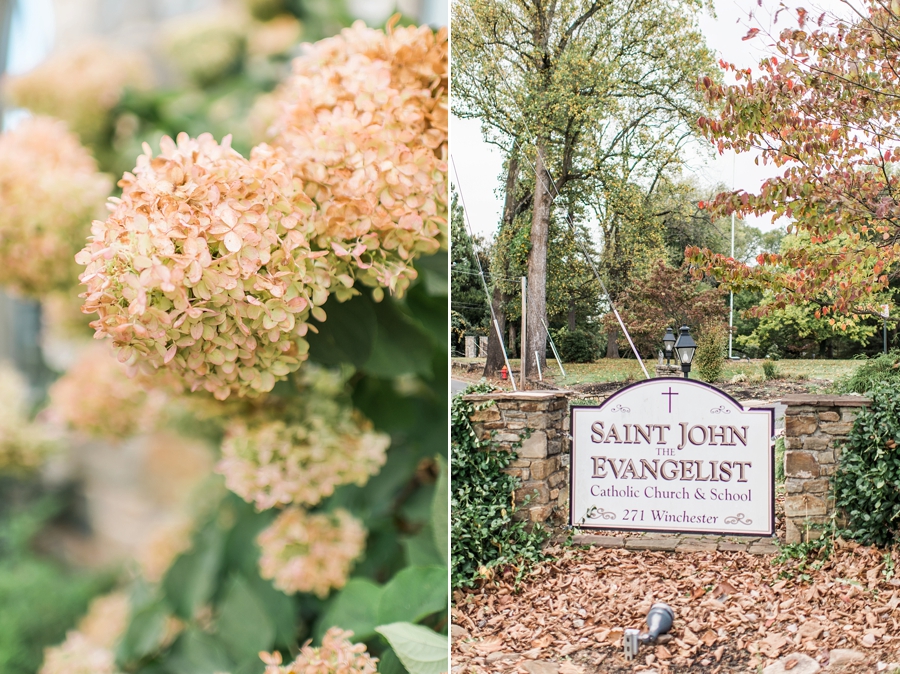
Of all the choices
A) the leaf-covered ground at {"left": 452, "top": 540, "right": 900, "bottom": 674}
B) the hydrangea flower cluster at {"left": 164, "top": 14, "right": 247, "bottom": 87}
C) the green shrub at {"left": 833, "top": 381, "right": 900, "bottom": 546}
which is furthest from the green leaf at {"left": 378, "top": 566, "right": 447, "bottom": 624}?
the hydrangea flower cluster at {"left": 164, "top": 14, "right": 247, "bottom": 87}

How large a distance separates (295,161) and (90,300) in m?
0.24

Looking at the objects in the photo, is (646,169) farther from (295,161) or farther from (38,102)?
(38,102)

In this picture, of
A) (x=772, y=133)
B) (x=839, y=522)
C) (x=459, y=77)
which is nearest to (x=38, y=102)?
(x=459, y=77)

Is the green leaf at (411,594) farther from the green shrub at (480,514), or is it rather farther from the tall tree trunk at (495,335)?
the tall tree trunk at (495,335)

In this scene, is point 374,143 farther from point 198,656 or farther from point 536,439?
point 198,656

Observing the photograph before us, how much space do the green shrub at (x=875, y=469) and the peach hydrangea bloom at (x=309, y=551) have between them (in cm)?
81

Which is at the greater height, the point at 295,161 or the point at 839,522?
the point at 295,161

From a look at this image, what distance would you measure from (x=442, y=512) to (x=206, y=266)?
0.48 meters

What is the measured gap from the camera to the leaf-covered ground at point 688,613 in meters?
0.96

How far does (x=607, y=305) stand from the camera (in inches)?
41.5

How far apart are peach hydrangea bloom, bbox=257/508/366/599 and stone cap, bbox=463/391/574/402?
1.08 feet

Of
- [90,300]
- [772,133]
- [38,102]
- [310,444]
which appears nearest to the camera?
[90,300]

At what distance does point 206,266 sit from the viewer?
544mm

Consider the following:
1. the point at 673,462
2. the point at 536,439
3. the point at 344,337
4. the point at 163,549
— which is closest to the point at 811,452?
the point at 673,462
